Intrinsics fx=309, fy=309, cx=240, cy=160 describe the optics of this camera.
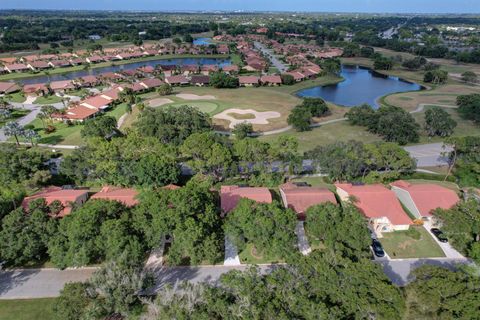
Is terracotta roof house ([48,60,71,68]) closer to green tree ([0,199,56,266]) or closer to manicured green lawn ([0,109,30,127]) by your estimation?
manicured green lawn ([0,109,30,127])

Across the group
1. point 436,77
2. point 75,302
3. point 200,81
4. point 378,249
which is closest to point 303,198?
point 378,249

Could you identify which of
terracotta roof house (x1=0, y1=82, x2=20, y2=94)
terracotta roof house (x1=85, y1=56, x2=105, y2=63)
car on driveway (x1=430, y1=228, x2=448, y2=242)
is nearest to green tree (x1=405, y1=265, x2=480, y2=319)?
car on driveway (x1=430, y1=228, x2=448, y2=242)

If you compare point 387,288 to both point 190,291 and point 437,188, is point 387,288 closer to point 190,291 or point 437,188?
point 190,291

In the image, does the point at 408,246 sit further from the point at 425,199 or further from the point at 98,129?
the point at 98,129

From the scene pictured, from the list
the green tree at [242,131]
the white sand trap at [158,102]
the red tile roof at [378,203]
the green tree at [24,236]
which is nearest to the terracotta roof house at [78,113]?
the white sand trap at [158,102]

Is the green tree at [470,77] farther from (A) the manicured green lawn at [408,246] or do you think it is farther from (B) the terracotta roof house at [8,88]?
(B) the terracotta roof house at [8,88]

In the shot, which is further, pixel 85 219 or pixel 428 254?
pixel 428 254

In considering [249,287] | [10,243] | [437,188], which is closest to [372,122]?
[437,188]
